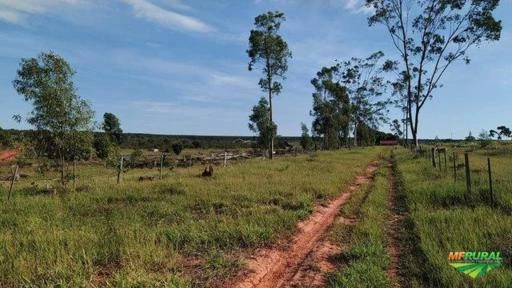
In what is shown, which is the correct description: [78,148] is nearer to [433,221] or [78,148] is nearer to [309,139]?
[433,221]

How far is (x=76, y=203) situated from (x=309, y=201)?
693 centimetres

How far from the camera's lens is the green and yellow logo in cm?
673

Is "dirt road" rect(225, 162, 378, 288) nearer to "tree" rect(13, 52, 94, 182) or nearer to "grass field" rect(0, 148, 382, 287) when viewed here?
"grass field" rect(0, 148, 382, 287)

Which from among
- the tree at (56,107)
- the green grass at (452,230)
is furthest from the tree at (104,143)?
the green grass at (452,230)

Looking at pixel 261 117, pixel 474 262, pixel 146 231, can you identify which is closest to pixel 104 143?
pixel 146 231

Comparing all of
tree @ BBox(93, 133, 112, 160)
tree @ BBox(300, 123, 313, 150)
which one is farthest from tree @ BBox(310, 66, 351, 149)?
tree @ BBox(93, 133, 112, 160)

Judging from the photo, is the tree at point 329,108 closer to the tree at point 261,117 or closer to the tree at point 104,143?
the tree at point 261,117

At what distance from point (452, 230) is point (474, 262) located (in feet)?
8.24

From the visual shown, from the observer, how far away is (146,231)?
962cm

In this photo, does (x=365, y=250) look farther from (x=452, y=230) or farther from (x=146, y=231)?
(x=146, y=231)

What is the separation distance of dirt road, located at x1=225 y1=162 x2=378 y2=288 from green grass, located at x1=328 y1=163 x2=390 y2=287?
37 centimetres

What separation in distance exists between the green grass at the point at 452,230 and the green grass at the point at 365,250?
0.46m

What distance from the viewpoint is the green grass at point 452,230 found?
672 centimetres

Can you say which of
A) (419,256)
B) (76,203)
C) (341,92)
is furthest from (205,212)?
(341,92)
